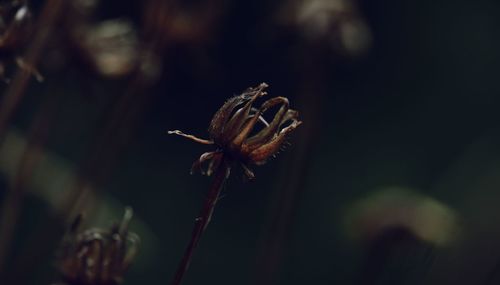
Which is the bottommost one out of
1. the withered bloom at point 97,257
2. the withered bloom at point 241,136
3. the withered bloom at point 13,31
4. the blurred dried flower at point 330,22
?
the withered bloom at point 97,257

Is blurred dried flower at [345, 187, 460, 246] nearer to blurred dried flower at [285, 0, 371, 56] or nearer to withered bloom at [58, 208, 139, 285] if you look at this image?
blurred dried flower at [285, 0, 371, 56]

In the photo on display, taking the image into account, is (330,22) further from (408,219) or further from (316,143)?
(316,143)

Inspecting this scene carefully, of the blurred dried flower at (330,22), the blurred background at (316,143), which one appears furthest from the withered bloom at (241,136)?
the blurred background at (316,143)

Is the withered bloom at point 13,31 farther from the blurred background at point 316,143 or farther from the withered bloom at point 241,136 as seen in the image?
the blurred background at point 316,143

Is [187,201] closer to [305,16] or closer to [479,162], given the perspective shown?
[479,162]

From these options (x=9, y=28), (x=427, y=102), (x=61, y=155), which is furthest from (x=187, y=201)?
(x=9, y=28)

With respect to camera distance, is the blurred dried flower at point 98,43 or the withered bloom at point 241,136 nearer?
the withered bloom at point 241,136

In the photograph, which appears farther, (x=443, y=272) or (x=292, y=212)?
(x=292, y=212)

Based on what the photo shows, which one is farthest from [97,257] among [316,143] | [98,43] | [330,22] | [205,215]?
[316,143]
